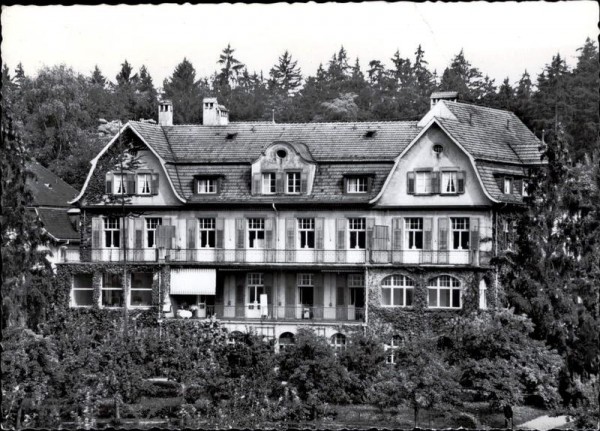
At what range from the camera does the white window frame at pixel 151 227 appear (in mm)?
58062

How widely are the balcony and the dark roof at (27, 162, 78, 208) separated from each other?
39.7ft

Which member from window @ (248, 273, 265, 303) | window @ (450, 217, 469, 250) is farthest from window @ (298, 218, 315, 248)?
window @ (450, 217, 469, 250)

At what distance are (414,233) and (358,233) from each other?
266 cm

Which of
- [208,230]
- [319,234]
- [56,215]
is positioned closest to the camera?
[319,234]

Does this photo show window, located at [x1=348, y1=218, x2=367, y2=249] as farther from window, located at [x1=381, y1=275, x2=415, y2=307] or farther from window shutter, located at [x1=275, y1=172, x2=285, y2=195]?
window shutter, located at [x1=275, y1=172, x2=285, y2=195]

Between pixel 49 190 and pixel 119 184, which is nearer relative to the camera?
pixel 119 184

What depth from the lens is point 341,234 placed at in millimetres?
56031

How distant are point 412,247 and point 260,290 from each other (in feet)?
25.1

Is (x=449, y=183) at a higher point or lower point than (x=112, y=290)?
higher

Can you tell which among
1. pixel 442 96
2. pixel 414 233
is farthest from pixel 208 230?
pixel 442 96

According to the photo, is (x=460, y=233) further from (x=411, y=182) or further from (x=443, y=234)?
(x=411, y=182)

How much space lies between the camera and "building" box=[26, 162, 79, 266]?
62.2 metres

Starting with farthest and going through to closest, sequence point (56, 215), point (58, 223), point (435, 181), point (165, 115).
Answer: point (56, 215) < point (58, 223) < point (165, 115) < point (435, 181)

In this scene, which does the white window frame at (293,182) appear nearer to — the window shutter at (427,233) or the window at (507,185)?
the window shutter at (427,233)
